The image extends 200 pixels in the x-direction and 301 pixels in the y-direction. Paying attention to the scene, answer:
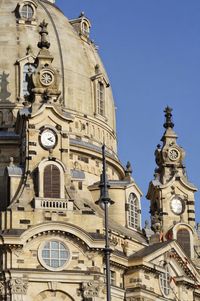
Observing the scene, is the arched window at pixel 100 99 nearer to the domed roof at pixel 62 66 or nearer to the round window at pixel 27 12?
the domed roof at pixel 62 66

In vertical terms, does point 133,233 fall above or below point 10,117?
below

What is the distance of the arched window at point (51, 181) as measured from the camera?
67.8m

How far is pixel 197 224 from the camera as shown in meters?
84.4

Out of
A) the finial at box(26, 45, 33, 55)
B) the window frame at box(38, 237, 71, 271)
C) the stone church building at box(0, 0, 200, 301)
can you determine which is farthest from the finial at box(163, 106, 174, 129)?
the window frame at box(38, 237, 71, 271)

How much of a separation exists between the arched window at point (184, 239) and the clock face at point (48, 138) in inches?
606

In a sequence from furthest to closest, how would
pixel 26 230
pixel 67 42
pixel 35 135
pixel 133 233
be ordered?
1. pixel 67 42
2. pixel 133 233
3. pixel 35 135
4. pixel 26 230

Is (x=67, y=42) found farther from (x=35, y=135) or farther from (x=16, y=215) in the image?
(x=16, y=215)

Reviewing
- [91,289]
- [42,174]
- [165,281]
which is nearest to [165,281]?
[165,281]

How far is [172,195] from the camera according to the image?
3243 inches

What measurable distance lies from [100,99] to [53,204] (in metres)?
17.8

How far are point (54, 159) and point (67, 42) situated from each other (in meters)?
17.3

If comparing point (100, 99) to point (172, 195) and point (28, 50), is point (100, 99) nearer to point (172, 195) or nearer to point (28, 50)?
point (28, 50)

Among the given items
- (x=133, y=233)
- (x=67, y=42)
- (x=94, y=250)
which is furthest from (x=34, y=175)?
(x=67, y=42)

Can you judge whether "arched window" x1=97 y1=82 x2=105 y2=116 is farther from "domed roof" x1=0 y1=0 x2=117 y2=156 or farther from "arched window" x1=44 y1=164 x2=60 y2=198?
"arched window" x1=44 y1=164 x2=60 y2=198
